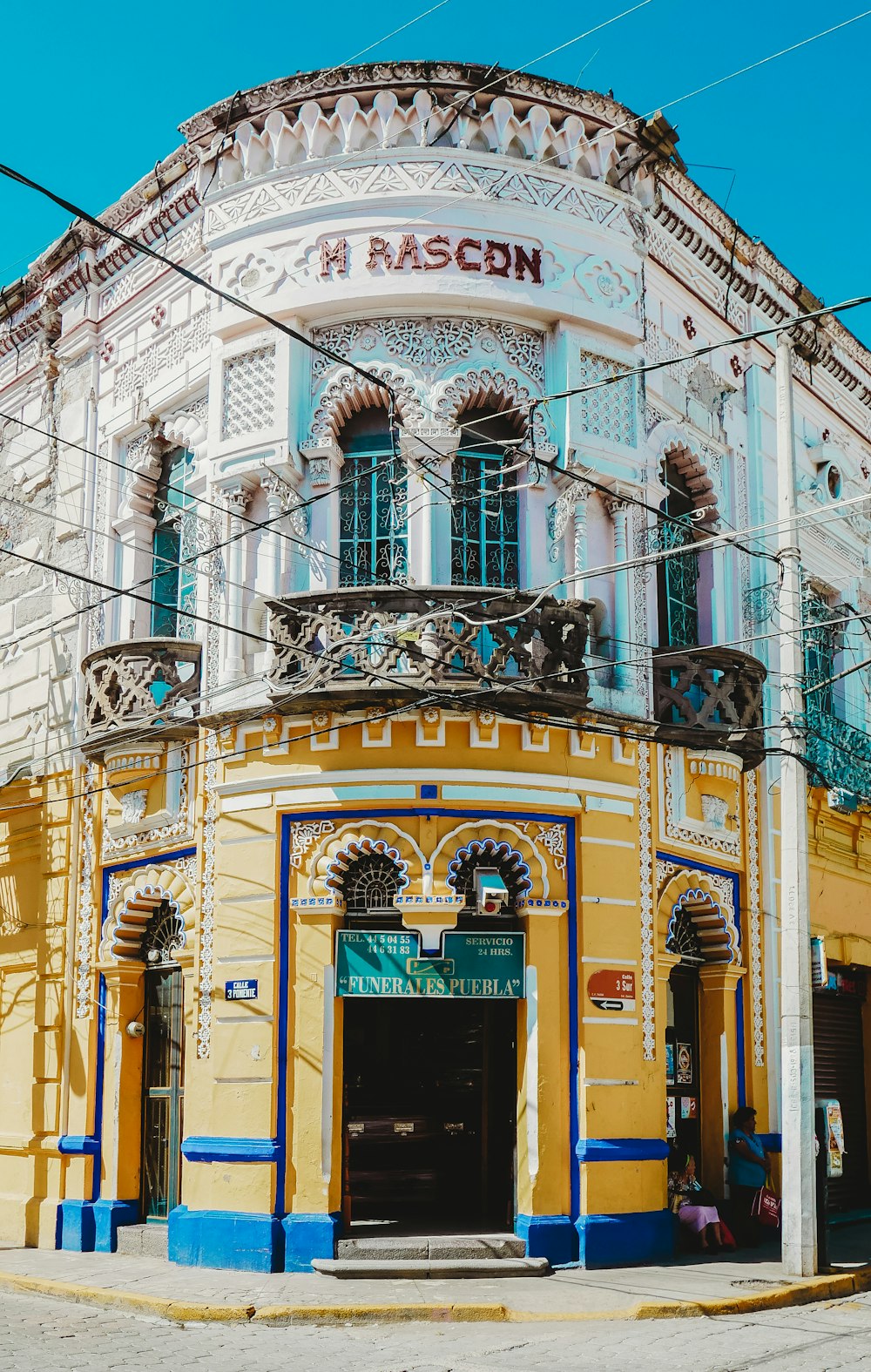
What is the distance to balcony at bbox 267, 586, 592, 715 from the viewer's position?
13914 mm

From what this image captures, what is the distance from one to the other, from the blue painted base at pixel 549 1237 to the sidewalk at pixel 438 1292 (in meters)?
0.19

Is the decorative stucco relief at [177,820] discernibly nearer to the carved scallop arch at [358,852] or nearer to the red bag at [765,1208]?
the carved scallop arch at [358,852]

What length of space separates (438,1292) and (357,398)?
8.26 meters

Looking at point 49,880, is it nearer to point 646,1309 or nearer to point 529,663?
point 529,663

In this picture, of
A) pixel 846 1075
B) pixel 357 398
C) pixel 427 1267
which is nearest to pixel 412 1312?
pixel 427 1267

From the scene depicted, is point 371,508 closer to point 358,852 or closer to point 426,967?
point 358,852

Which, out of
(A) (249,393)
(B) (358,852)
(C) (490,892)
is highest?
(A) (249,393)

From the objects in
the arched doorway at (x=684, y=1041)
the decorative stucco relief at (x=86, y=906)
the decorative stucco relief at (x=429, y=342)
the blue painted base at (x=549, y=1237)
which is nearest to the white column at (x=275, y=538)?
the decorative stucco relief at (x=429, y=342)

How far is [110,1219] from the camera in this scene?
50.6ft

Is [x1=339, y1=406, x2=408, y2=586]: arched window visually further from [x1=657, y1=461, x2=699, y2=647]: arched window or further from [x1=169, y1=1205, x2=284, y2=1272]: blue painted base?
[x1=169, y1=1205, x2=284, y2=1272]: blue painted base

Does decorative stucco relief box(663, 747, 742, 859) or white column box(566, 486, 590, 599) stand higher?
white column box(566, 486, 590, 599)

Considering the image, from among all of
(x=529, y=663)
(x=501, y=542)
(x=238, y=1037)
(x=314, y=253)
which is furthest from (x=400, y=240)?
(x=238, y=1037)

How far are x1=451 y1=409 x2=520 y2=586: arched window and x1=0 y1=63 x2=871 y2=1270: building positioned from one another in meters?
0.04

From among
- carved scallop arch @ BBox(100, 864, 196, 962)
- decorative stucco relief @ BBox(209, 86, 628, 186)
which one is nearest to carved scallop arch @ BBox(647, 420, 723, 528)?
decorative stucco relief @ BBox(209, 86, 628, 186)
